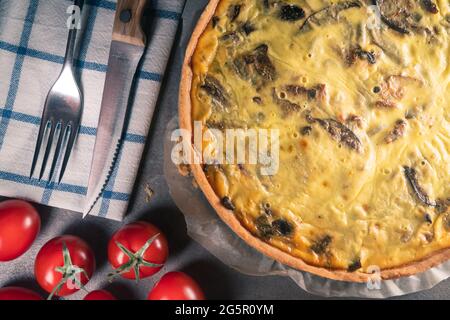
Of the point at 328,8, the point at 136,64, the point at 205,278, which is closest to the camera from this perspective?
the point at 328,8

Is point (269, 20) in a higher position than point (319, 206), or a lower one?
higher

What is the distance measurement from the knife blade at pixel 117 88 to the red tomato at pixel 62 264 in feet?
0.61

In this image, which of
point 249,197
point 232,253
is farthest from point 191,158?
point 232,253

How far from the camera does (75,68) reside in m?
2.19

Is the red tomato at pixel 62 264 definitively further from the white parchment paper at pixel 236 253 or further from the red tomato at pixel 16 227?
the white parchment paper at pixel 236 253

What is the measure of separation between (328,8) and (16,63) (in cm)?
137

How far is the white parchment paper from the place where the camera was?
7.02 ft

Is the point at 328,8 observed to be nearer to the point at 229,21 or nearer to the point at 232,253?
the point at 229,21

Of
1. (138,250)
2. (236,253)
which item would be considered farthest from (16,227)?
(236,253)

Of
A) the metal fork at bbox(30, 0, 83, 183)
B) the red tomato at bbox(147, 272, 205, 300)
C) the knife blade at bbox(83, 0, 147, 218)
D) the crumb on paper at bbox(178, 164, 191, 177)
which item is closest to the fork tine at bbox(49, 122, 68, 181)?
the metal fork at bbox(30, 0, 83, 183)

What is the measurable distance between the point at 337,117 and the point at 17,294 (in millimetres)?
1586

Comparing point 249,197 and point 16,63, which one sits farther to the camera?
point 16,63

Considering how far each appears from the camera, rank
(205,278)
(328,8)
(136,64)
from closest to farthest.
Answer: (328,8) → (136,64) → (205,278)

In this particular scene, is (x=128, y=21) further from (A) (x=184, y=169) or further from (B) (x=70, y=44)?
(A) (x=184, y=169)
